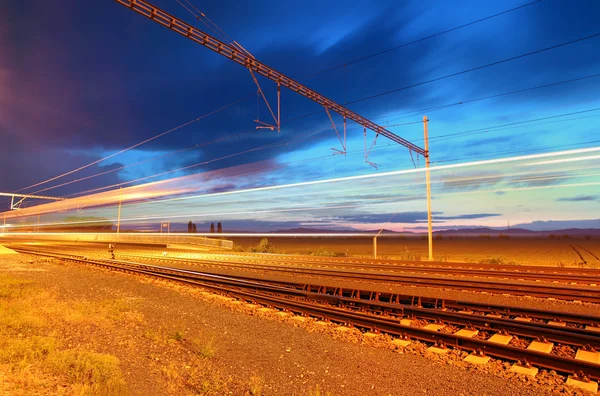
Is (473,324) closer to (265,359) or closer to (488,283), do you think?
(265,359)

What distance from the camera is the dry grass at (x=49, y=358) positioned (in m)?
5.27

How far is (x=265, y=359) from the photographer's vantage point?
7.20 m

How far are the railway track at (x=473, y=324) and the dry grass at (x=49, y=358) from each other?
525 centimetres

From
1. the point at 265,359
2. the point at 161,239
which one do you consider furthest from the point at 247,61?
the point at 161,239

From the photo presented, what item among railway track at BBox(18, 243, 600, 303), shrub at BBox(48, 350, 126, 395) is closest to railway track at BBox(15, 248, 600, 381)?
railway track at BBox(18, 243, 600, 303)

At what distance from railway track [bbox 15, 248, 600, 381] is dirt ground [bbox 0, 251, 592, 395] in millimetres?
361

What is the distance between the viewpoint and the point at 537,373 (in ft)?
20.7

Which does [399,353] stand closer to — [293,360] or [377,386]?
[377,386]

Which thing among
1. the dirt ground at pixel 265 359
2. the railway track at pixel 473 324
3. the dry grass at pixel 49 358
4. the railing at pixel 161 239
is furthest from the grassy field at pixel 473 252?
the dry grass at pixel 49 358

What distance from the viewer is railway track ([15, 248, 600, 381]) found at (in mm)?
6809

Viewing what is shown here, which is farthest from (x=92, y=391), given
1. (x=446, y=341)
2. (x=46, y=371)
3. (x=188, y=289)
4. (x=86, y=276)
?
(x=86, y=276)

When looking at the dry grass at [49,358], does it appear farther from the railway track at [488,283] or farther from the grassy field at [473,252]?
the grassy field at [473,252]

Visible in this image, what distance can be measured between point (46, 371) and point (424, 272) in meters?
16.2

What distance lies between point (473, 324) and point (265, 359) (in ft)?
16.5
